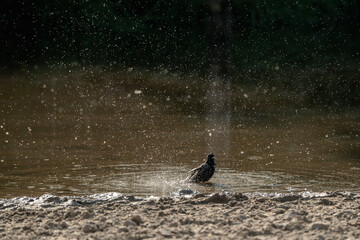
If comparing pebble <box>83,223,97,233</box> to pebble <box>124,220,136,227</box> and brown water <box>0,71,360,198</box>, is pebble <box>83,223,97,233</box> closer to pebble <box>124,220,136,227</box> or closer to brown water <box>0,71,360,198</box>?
pebble <box>124,220,136,227</box>

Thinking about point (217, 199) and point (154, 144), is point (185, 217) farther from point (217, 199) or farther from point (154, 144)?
point (154, 144)

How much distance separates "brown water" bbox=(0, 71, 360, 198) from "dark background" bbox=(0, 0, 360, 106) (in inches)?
149

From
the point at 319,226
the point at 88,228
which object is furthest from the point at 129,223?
the point at 319,226

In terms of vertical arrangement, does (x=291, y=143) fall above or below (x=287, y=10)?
below

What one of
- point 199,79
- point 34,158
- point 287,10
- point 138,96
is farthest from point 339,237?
point 287,10

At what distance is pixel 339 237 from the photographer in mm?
5133

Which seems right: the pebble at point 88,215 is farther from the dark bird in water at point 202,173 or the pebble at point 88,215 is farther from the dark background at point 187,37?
the dark background at point 187,37

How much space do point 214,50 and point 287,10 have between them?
17.2ft

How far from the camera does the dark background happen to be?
69.5 feet

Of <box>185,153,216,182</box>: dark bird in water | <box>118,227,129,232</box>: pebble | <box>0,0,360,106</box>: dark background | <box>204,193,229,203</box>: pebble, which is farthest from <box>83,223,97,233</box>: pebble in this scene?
<box>0,0,360,106</box>: dark background

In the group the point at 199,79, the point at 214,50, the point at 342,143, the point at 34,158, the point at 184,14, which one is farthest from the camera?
the point at 184,14

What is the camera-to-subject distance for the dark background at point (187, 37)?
21188 mm

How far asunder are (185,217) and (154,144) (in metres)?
5.55

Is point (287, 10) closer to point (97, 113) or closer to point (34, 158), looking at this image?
point (97, 113)
